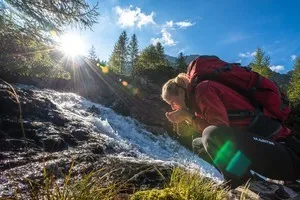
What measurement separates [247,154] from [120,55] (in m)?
81.6

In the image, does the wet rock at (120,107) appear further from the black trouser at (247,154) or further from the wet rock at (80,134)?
the black trouser at (247,154)

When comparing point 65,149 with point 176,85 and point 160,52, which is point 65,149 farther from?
point 160,52

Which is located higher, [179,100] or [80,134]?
[179,100]

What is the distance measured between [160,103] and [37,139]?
22009mm

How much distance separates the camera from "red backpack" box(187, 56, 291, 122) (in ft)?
11.1

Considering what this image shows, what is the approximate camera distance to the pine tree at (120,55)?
80.0 meters

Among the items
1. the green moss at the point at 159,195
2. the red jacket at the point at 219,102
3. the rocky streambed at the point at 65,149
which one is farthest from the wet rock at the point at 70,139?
the green moss at the point at 159,195

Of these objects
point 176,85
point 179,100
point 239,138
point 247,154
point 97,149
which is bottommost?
point 97,149

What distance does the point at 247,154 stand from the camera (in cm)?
339

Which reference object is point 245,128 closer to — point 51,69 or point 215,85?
point 215,85

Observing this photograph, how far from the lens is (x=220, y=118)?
129 inches

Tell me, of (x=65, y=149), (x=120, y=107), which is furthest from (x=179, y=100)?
(x=120, y=107)

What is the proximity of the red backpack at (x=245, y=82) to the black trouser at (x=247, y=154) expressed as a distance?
1.24ft

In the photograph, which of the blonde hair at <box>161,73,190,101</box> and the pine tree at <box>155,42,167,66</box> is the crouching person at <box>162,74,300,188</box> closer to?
the blonde hair at <box>161,73,190,101</box>
